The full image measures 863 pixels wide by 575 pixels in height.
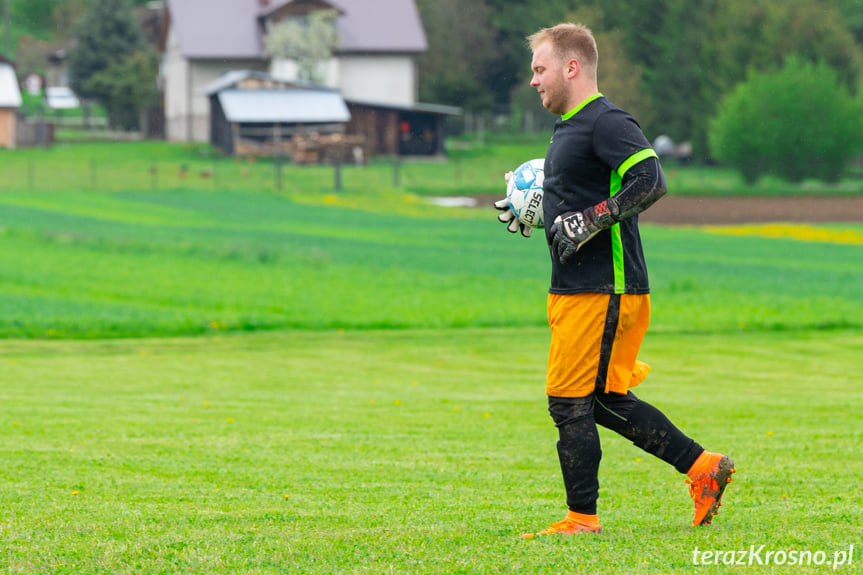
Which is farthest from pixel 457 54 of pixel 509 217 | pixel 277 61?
pixel 509 217

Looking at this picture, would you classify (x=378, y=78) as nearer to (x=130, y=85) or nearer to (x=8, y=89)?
(x=130, y=85)

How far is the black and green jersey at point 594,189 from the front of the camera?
17.0 feet

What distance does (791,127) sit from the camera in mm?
60406

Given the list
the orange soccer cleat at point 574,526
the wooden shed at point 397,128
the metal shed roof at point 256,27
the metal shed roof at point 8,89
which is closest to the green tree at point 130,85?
the metal shed roof at point 256,27

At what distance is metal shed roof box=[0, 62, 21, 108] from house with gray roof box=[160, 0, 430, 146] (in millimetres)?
10983

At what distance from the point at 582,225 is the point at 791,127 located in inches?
2299

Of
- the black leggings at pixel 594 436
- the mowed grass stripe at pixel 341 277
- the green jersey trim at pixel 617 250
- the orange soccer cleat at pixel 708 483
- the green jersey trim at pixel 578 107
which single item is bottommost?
the mowed grass stripe at pixel 341 277

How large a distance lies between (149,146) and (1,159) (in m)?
11.4

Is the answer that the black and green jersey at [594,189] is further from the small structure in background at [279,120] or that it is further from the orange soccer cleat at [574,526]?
the small structure in background at [279,120]

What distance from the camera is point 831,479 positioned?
6512 mm

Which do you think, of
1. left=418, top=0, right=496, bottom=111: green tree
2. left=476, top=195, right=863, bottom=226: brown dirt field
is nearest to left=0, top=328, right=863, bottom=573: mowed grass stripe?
left=476, top=195, right=863, bottom=226: brown dirt field

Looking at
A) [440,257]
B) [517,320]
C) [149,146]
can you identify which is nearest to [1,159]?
[149,146]

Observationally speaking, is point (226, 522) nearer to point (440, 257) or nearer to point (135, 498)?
point (135, 498)

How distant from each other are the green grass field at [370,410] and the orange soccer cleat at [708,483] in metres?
0.12
